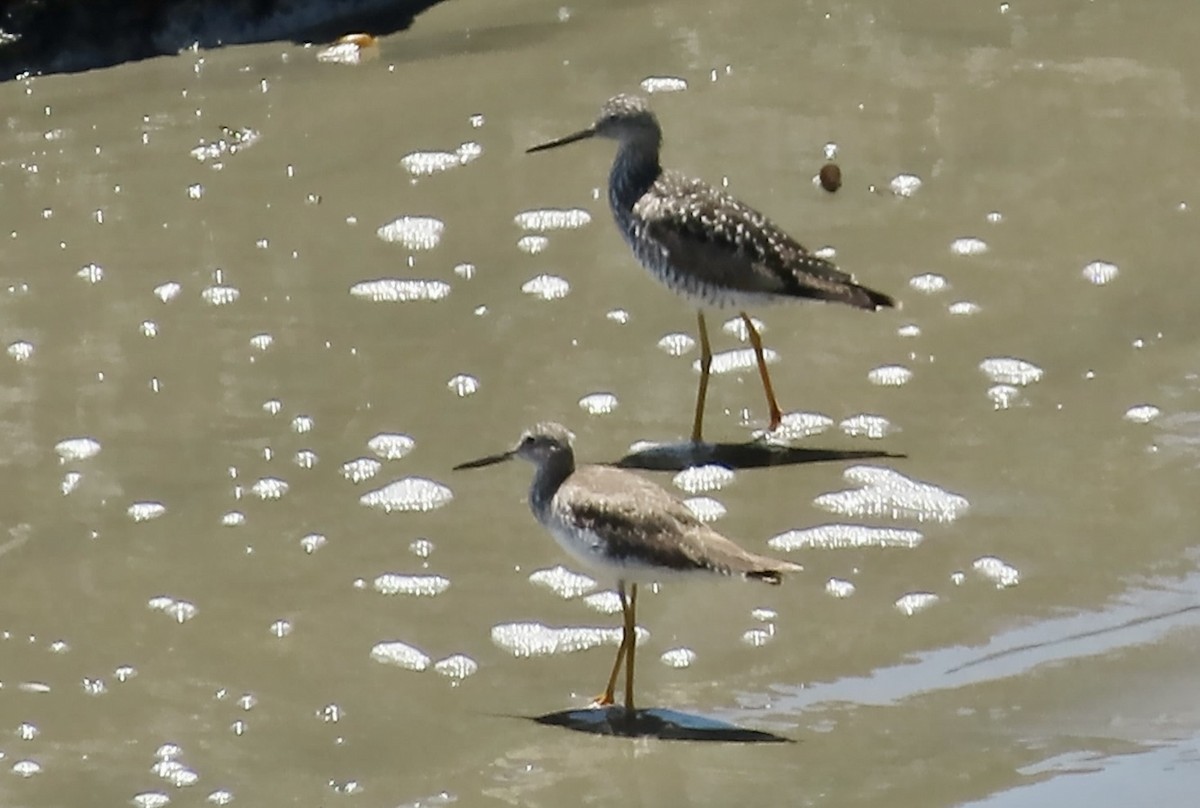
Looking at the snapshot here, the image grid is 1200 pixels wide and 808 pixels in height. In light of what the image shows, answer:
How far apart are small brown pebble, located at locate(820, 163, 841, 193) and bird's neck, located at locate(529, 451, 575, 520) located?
2769mm

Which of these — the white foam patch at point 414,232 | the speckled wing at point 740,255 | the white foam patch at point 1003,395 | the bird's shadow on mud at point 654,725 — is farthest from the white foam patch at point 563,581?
the white foam patch at point 414,232

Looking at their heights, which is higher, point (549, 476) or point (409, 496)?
point (409, 496)

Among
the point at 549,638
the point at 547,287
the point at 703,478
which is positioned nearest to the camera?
the point at 549,638

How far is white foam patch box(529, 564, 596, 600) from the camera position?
20.6 feet

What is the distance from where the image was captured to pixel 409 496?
681cm

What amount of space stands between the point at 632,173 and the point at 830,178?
1160 millimetres

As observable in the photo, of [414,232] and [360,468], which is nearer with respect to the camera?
[360,468]

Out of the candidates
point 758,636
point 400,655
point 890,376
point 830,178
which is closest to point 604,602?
point 758,636

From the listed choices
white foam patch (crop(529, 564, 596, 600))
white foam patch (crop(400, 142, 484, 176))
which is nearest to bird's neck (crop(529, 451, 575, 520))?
white foam patch (crop(529, 564, 596, 600))

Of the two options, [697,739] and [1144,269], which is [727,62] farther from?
[697,739]

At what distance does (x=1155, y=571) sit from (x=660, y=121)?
3.71m

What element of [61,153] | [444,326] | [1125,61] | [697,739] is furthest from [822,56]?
[697,739]

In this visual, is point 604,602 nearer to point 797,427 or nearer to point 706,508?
point 706,508

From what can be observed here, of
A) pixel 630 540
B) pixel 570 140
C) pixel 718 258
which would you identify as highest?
pixel 570 140
